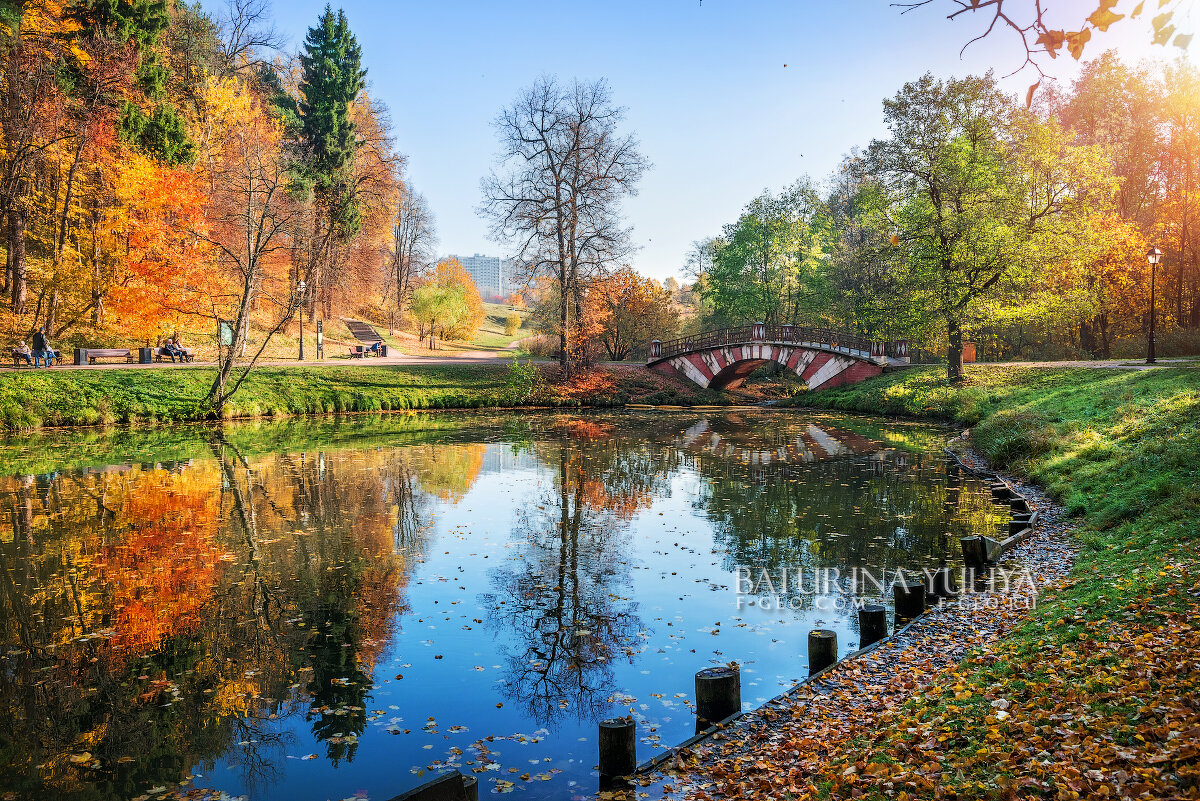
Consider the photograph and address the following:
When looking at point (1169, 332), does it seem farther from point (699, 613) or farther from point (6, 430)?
point (6, 430)

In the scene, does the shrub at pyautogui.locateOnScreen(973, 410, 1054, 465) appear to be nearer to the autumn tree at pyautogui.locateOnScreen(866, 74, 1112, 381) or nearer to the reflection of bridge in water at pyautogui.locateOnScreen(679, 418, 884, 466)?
the reflection of bridge in water at pyautogui.locateOnScreen(679, 418, 884, 466)

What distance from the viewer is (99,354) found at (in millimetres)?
32469

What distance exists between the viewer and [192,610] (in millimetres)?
9070

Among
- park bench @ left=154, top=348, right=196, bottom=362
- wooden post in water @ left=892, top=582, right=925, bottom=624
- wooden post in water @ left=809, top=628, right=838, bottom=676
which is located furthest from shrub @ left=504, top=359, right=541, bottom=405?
wooden post in water @ left=809, top=628, right=838, bottom=676

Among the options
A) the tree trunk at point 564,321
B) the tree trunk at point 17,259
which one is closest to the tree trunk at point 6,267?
the tree trunk at point 17,259

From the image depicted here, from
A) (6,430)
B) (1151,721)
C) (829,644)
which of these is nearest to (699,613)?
(829,644)

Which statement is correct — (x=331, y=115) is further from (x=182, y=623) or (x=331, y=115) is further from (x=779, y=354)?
(x=182, y=623)

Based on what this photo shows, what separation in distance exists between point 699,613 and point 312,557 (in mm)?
6049

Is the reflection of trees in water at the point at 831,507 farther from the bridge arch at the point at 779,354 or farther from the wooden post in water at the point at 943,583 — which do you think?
the bridge arch at the point at 779,354

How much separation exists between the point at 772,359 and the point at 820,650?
3807 cm

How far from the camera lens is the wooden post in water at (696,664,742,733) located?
6.15 meters

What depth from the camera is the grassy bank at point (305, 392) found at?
26578mm

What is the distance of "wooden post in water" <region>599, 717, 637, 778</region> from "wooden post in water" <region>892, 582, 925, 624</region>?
14.4 feet

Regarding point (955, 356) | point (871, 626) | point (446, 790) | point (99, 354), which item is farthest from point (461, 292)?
point (446, 790)
